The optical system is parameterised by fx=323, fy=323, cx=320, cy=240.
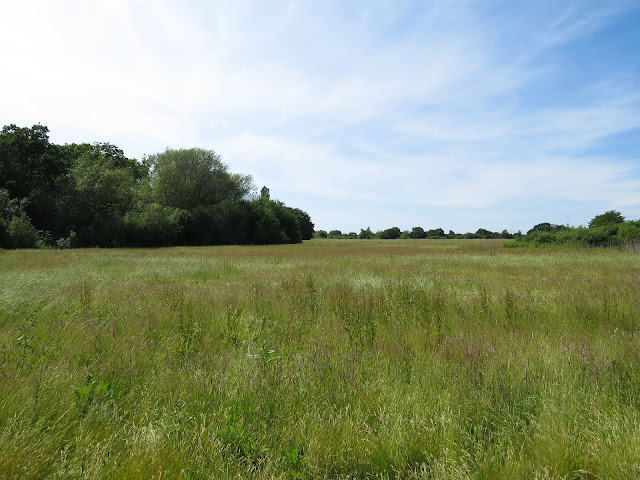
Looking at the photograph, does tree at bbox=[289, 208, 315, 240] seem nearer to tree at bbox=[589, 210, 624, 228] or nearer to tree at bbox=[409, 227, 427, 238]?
tree at bbox=[409, 227, 427, 238]

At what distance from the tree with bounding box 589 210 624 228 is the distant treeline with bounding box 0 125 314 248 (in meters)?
45.6

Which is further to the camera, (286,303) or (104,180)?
(104,180)

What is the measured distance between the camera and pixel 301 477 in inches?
80.1

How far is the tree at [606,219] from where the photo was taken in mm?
35281

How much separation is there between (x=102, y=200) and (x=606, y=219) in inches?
2245

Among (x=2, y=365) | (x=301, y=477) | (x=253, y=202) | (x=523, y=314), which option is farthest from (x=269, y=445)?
(x=253, y=202)

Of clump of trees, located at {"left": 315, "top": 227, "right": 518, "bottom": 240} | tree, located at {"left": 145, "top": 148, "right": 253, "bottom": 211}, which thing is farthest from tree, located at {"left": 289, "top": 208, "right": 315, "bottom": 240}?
tree, located at {"left": 145, "top": 148, "right": 253, "bottom": 211}

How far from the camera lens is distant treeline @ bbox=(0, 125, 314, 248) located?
1368 inches

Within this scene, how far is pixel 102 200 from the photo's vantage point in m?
36.8

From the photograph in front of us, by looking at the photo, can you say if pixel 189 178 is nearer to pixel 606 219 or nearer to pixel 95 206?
pixel 95 206

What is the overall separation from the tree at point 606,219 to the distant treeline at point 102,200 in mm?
45588

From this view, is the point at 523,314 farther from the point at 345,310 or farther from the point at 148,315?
the point at 148,315

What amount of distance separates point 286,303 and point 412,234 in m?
120

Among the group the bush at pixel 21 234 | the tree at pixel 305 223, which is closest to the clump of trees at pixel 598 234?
the bush at pixel 21 234
